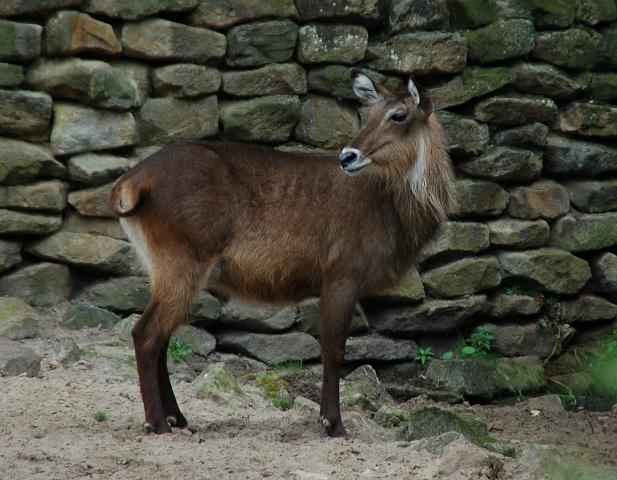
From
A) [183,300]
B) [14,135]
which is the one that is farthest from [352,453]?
[14,135]

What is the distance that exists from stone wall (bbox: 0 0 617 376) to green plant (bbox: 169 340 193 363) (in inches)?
7.1

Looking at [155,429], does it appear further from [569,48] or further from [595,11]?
[595,11]

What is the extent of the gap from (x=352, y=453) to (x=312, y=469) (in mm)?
368

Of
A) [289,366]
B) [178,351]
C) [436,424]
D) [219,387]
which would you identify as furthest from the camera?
[289,366]

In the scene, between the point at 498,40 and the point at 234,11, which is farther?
the point at 498,40

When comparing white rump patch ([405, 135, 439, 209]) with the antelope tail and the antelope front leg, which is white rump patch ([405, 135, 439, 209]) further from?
the antelope tail

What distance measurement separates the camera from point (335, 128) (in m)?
7.27

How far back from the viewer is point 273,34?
23.2 ft

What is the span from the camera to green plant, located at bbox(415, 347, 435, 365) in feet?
24.7

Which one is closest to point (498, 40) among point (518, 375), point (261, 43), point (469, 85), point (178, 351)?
point (469, 85)

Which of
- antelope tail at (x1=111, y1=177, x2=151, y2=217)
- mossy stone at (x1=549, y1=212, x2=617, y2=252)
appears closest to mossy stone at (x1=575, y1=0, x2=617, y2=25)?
mossy stone at (x1=549, y1=212, x2=617, y2=252)

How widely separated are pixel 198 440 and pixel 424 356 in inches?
115

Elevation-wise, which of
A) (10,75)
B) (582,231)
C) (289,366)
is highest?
(10,75)

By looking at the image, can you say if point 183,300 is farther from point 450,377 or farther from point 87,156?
point 450,377
